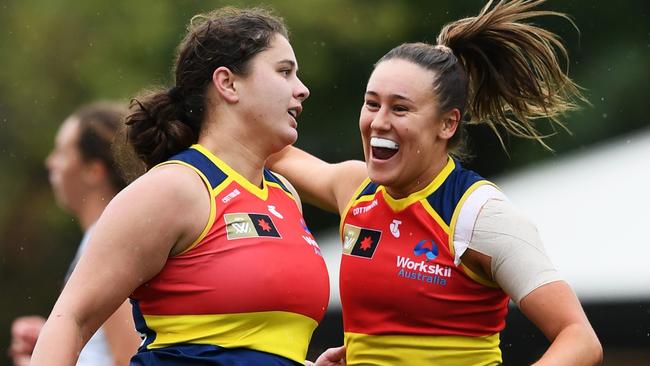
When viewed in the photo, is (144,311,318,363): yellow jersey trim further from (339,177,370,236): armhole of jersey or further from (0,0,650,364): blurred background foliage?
(0,0,650,364): blurred background foliage

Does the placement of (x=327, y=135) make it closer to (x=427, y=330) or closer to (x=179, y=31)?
(x=179, y=31)

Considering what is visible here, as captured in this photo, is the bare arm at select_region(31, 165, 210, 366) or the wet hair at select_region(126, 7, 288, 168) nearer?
the bare arm at select_region(31, 165, 210, 366)

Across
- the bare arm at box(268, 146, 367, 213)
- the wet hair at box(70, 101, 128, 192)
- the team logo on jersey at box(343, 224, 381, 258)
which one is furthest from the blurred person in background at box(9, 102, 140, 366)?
the team logo on jersey at box(343, 224, 381, 258)

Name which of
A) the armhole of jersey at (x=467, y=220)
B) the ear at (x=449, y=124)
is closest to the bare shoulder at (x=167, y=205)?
the armhole of jersey at (x=467, y=220)

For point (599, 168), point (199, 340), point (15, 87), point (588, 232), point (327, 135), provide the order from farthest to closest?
point (15, 87) → point (327, 135) → point (599, 168) → point (588, 232) → point (199, 340)

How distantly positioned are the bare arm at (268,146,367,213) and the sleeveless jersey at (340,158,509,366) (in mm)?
267

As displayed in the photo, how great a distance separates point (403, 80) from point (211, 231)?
0.95 m

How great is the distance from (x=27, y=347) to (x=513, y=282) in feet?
7.85

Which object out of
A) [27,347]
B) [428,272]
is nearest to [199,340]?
[428,272]

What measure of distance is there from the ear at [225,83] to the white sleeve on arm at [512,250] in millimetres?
876

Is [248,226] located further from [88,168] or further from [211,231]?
[88,168]

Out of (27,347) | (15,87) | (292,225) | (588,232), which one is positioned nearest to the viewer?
(292,225)

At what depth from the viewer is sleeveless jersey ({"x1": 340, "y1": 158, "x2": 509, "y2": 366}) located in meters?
4.61

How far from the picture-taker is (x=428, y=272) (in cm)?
461
